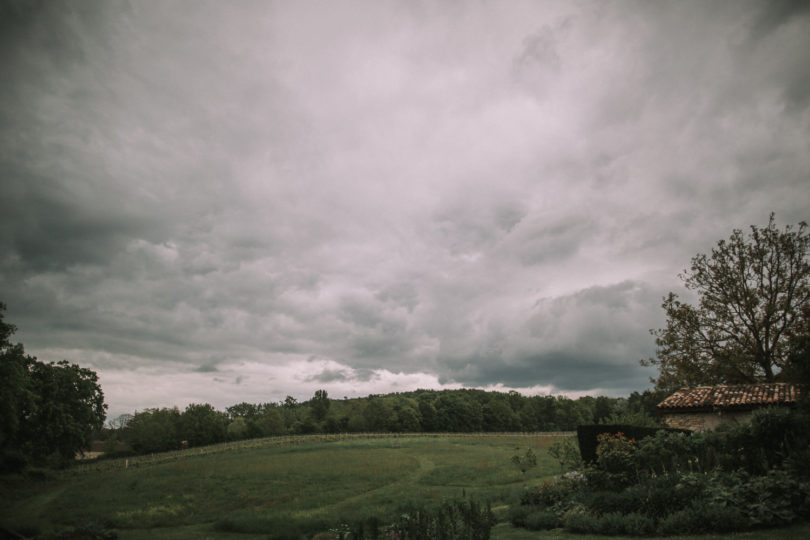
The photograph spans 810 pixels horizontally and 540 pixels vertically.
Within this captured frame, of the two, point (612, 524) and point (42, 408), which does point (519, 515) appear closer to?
point (612, 524)

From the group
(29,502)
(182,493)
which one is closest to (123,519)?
(182,493)

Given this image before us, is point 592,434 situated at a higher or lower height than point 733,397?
lower

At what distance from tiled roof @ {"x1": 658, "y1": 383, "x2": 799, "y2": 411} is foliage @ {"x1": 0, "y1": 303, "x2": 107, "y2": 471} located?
51.9m

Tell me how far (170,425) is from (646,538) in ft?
339

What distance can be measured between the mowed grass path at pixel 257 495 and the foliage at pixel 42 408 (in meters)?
5.71

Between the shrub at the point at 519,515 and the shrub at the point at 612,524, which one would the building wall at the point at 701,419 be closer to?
the shrub at the point at 519,515

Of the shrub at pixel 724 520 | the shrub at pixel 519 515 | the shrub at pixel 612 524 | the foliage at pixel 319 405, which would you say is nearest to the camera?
the shrub at pixel 724 520

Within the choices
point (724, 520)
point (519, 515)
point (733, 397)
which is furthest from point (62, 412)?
point (733, 397)

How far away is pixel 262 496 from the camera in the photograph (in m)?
26.3

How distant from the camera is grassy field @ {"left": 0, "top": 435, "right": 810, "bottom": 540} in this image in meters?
18.9

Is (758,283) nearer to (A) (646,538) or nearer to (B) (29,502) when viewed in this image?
(A) (646,538)

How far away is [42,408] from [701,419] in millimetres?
66710

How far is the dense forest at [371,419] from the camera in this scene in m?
87.3

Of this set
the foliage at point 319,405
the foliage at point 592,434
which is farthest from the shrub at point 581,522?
the foliage at point 319,405
